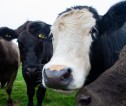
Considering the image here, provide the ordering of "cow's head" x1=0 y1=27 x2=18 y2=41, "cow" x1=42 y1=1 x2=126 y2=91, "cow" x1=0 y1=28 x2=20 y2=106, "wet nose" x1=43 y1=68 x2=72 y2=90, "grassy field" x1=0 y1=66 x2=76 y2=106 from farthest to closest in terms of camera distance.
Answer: "cow" x1=0 y1=28 x2=20 y2=106, "grassy field" x1=0 y1=66 x2=76 y2=106, "cow's head" x1=0 y1=27 x2=18 y2=41, "cow" x1=42 y1=1 x2=126 y2=91, "wet nose" x1=43 y1=68 x2=72 y2=90

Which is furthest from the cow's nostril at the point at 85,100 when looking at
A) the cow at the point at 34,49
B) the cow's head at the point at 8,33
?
the cow's head at the point at 8,33

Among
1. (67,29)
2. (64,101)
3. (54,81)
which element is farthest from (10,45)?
(54,81)

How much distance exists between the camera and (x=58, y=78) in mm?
5484

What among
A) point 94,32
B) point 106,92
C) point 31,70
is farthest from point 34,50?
point 106,92

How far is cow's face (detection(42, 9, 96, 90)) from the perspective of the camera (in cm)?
558

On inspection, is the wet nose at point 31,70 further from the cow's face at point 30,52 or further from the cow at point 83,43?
the cow at point 83,43

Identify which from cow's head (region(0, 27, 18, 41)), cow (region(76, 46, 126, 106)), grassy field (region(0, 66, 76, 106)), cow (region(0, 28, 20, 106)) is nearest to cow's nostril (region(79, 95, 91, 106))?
cow (region(76, 46, 126, 106))

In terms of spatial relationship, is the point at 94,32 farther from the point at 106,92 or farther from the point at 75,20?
the point at 106,92

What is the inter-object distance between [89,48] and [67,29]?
1.71 ft

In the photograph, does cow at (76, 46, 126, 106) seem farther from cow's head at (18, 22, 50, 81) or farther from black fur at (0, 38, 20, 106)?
black fur at (0, 38, 20, 106)

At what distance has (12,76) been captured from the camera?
11906 millimetres

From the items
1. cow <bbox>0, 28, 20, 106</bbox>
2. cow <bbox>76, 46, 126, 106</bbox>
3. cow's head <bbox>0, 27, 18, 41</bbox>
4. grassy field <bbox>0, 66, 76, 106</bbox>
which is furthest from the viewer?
cow <bbox>0, 28, 20, 106</bbox>

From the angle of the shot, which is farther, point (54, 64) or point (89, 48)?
point (89, 48)

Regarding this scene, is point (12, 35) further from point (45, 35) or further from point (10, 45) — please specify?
→ point (10, 45)
